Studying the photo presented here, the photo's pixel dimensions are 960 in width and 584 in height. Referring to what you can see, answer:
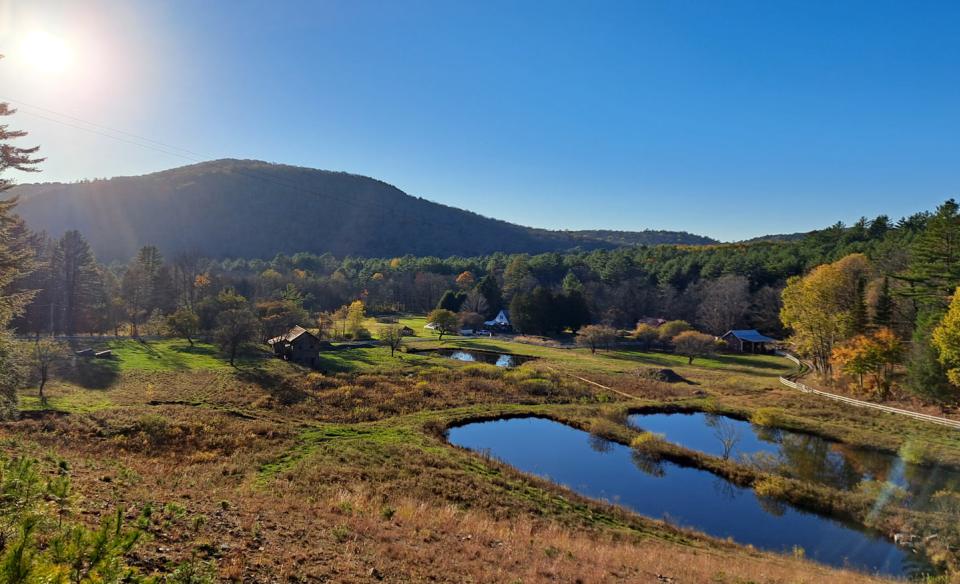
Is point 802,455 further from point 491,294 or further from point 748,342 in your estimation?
point 491,294

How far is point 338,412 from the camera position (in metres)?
32.8

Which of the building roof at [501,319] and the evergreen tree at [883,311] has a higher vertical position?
the evergreen tree at [883,311]

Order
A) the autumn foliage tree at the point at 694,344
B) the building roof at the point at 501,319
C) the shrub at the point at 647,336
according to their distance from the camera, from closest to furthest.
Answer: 1. the autumn foliage tree at the point at 694,344
2. the shrub at the point at 647,336
3. the building roof at the point at 501,319

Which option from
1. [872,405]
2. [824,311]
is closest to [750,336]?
[824,311]

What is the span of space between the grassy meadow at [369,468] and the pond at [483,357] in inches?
583

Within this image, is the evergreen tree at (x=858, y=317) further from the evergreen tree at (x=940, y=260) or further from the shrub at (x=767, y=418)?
the shrub at (x=767, y=418)

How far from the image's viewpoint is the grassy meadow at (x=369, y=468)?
11609mm

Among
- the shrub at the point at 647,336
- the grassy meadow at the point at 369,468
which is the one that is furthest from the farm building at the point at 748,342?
the grassy meadow at the point at 369,468

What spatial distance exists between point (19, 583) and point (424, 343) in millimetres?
69876

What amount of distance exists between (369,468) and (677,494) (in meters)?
15.9

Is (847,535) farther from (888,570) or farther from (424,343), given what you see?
(424,343)

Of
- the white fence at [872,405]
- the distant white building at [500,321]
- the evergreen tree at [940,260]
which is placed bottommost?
the white fence at [872,405]

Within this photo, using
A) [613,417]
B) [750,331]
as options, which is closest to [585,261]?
[750,331]

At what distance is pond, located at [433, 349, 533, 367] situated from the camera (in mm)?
64188
